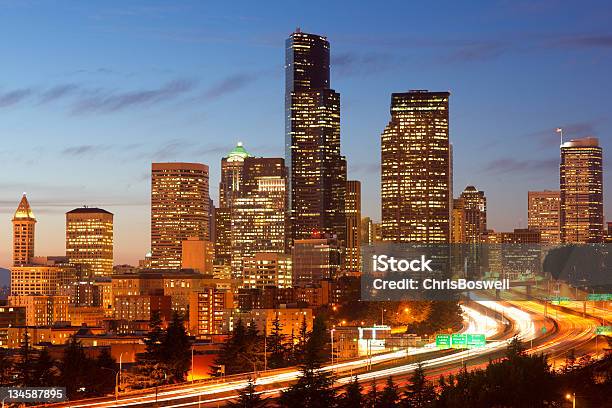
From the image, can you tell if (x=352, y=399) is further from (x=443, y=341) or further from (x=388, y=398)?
(x=443, y=341)

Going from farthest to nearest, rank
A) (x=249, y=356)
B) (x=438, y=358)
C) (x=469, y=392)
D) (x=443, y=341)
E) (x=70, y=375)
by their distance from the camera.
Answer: (x=249, y=356), (x=443, y=341), (x=438, y=358), (x=70, y=375), (x=469, y=392)

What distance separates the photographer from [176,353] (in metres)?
101

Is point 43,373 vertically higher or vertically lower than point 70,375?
higher

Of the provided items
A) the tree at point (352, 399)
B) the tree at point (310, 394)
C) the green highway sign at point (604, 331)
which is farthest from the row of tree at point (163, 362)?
the green highway sign at point (604, 331)

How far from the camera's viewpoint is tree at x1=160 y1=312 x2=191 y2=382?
98.8 metres

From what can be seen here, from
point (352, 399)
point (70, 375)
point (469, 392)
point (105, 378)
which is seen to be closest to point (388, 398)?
point (352, 399)

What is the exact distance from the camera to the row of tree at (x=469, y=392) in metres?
62.7

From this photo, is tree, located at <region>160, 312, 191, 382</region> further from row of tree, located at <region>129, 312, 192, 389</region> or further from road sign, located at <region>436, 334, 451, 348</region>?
road sign, located at <region>436, 334, 451, 348</region>

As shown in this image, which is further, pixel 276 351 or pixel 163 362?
pixel 276 351

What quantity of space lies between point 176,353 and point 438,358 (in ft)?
71.4

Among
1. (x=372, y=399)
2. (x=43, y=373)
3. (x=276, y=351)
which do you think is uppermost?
(x=372, y=399)

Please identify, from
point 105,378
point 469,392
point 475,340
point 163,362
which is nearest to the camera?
point 469,392

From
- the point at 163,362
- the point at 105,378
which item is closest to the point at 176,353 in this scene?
the point at 163,362

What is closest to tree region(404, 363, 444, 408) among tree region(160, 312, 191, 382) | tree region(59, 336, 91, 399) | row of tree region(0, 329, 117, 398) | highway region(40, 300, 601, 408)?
highway region(40, 300, 601, 408)
